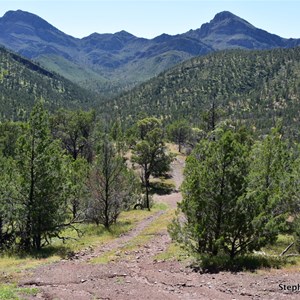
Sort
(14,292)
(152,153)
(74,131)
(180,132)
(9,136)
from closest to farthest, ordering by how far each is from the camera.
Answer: (14,292) → (152,153) → (9,136) → (74,131) → (180,132)

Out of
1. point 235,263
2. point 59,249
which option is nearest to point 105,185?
point 59,249

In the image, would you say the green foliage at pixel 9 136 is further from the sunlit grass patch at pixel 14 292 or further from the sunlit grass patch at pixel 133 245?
the sunlit grass patch at pixel 14 292

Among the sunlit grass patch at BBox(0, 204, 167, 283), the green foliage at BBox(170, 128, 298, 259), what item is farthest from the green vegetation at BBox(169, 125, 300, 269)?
the sunlit grass patch at BBox(0, 204, 167, 283)

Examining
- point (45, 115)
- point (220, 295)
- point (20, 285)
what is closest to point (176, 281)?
point (220, 295)

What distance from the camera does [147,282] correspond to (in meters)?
19.3

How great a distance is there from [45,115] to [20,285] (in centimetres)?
1291

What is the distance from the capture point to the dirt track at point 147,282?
1697 centimetres

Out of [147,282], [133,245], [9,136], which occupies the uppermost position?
[9,136]

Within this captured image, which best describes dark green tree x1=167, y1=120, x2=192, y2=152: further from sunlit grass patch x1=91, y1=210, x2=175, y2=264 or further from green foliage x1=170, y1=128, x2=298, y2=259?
green foliage x1=170, y1=128, x2=298, y2=259

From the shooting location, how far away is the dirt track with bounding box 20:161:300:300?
55.7 feet

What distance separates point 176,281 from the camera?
62.6 ft

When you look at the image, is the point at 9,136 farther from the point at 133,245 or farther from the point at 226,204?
the point at 226,204

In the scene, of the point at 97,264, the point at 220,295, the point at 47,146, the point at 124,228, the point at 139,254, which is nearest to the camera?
the point at 220,295

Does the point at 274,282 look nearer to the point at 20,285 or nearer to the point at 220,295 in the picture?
the point at 220,295
